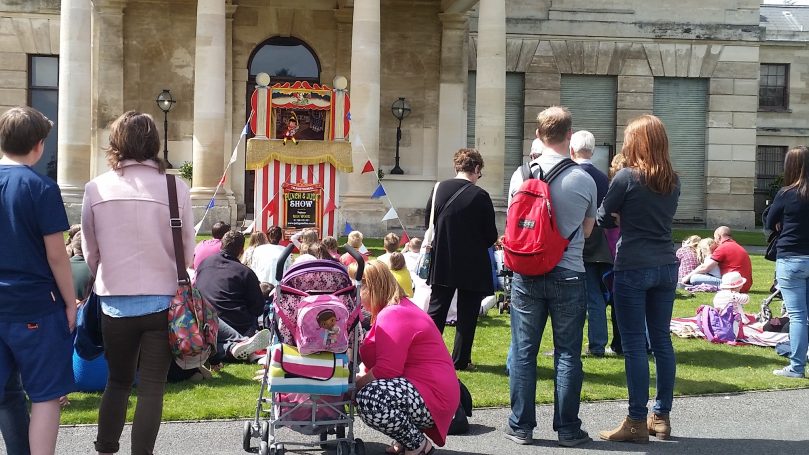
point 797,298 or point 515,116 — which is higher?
point 515,116

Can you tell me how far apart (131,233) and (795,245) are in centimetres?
625

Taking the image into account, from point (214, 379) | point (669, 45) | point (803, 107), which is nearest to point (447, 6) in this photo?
point (669, 45)

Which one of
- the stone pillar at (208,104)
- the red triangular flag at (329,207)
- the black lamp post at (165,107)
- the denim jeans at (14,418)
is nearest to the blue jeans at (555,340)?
the denim jeans at (14,418)

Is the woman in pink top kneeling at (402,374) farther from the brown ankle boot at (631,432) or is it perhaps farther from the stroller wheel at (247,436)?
the brown ankle boot at (631,432)

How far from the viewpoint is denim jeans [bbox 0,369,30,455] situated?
5426 mm

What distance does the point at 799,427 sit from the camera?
24.9ft

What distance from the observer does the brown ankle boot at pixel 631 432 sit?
23.0 ft

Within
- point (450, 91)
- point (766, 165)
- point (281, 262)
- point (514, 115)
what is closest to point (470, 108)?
point (514, 115)

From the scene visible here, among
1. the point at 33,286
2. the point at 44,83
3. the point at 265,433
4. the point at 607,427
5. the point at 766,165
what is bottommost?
the point at 607,427

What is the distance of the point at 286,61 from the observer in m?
27.9

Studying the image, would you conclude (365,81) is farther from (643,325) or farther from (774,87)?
(774,87)

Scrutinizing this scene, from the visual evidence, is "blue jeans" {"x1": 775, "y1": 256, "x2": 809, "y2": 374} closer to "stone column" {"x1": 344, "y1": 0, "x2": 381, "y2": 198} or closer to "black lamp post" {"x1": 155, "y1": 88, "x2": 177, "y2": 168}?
"stone column" {"x1": 344, "y1": 0, "x2": 381, "y2": 198}

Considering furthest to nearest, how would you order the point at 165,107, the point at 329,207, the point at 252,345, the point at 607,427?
the point at 165,107, the point at 329,207, the point at 252,345, the point at 607,427

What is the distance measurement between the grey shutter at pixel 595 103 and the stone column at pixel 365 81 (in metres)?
9.64
